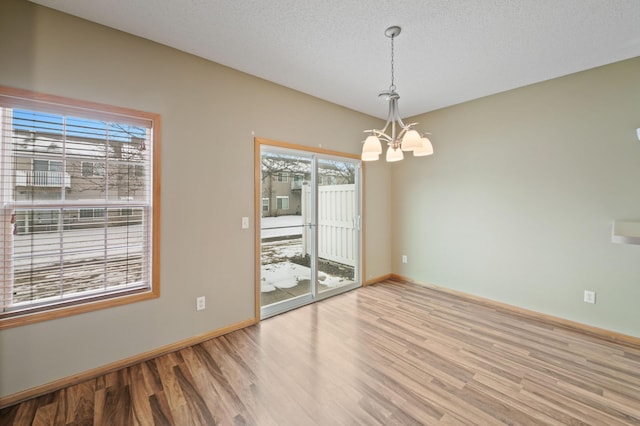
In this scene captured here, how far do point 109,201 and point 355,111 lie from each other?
3.48 metres

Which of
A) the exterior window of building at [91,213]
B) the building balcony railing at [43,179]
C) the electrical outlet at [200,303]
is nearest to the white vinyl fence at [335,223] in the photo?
the electrical outlet at [200,303]

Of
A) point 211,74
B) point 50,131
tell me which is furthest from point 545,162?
point 50,131

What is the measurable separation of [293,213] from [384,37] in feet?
7.22

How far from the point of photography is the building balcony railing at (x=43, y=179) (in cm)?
186

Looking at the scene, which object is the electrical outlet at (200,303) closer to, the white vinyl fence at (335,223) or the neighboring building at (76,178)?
the neighboring building at (76,178)

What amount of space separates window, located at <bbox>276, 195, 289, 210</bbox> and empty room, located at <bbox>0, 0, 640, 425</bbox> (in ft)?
0.14

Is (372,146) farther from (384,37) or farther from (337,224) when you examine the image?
(337,224)

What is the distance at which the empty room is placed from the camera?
1.85m

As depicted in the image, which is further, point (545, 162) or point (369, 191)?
point (369, 191)

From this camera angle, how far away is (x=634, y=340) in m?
2.59

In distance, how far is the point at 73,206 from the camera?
2025 mm

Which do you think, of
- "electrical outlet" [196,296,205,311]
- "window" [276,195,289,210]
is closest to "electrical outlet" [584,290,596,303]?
"window" [276,195,289,210]

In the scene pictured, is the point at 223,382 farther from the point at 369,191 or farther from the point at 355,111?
the point at 355,111

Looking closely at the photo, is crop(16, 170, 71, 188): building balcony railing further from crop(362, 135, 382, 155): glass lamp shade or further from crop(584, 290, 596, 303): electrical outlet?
crop(584, 290, 596, 303): electrical outlet
